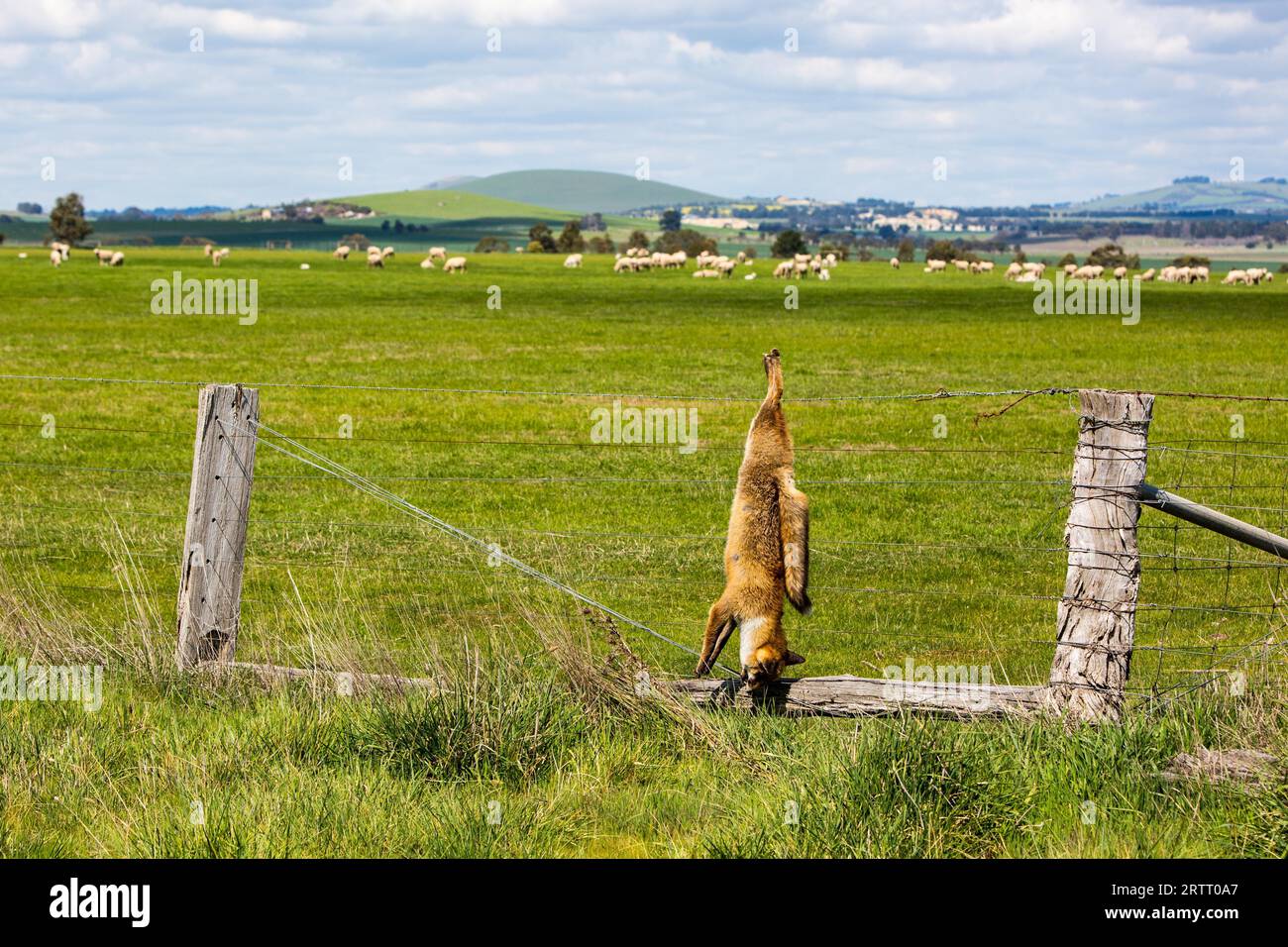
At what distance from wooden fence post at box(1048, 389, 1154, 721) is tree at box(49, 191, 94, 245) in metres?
144

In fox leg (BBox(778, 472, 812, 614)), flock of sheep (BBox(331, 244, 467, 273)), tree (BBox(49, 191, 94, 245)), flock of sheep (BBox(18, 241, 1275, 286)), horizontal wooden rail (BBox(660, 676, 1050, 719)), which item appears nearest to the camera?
fox leg (BBox(778, 472, 812, 614))

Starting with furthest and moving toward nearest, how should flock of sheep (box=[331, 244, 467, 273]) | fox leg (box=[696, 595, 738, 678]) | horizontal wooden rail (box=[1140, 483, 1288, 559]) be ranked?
1. flock of sheep (box=[331, 244, 467, 273])
2. horizontal wooden rail (box=[1140, 483, 1288, 559])
3. fox leg (box=[696, 595, 738, 678])

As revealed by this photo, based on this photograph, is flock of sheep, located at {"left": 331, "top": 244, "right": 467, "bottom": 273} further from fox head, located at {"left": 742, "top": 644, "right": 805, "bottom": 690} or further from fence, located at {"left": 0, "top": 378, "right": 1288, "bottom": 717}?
fox head, located at {"left": 742, "top": 644, "right": 805, "bottom": 690}

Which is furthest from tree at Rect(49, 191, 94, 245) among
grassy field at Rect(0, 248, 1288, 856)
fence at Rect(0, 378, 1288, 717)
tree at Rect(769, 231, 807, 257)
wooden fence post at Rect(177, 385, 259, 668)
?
wooden fence post at Rect(177, 385, 259, 668)

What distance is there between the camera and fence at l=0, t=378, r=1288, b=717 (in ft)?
21.2

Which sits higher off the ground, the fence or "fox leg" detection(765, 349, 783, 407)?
"fox leg" detection(765, 349, 783, 407)

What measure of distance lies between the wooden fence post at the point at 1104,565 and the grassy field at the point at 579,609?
11.4 inches

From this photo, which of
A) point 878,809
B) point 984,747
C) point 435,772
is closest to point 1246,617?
point 984,747

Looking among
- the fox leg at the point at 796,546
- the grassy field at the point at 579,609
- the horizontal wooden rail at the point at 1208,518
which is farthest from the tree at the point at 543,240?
the fox leg at the point at 796,546

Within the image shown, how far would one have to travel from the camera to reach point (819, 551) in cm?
1416

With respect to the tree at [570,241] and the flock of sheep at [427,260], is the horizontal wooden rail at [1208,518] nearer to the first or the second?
the flock of sheep at [427,260]

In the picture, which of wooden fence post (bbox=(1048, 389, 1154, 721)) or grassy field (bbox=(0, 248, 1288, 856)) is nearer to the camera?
grassy field (bbox=(0, 248, 1288, 856))
